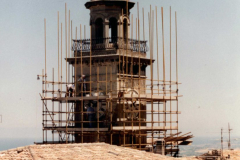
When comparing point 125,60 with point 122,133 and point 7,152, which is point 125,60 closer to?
point 122,133

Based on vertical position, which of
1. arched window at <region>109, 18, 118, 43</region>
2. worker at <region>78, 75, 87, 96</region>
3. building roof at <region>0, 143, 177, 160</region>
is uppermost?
arched window at <region>109, 18, 118, 43</region>

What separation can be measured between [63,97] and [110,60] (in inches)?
169

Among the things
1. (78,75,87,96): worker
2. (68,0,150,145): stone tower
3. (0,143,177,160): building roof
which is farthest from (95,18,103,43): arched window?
(0,143,177,160): building roof

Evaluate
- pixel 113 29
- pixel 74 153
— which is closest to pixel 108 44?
pixel 113 29

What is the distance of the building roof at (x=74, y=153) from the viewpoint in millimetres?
31719

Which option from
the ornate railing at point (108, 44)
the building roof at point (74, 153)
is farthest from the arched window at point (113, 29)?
the building roof at point (74, 153)

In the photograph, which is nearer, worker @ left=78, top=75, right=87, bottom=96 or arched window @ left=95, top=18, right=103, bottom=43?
worker @ left=78, top=75, right=87, bottom=96

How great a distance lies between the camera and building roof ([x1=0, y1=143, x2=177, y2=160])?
31.7 metres

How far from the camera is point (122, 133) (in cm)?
4341

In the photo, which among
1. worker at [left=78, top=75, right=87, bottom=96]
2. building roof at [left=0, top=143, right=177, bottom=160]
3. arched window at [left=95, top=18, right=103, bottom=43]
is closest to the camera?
building roof at [left=0, top=143, right=177, bottom=160]

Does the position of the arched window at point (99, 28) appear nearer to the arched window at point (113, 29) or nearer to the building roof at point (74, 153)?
the arched window at point (113, 29)

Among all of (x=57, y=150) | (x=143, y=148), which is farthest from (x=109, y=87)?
(x=57, y=150)

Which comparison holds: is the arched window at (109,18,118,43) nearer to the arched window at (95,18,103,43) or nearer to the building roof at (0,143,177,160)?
the arched window at (95,18,103,43)

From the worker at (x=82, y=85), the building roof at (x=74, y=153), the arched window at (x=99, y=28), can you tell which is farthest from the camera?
the arched window at (x=99, y=28)
